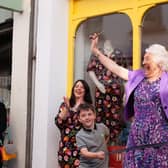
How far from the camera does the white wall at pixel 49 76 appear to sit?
18.7 feet

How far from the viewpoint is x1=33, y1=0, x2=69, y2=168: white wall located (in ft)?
18.7

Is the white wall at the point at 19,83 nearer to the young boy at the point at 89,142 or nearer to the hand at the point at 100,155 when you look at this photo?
the young boy at the point at 89,142

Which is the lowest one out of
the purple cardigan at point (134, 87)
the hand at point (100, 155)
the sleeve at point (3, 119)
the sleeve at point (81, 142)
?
the hand at point (100, 155)

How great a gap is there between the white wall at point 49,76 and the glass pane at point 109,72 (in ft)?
1.20

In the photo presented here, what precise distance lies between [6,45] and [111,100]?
7.65ft

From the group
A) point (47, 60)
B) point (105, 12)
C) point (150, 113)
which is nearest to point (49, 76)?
point (47, 60)

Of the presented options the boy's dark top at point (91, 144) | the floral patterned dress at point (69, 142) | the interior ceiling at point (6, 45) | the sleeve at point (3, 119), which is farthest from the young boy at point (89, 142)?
the interior ceiling at point (6, 45)

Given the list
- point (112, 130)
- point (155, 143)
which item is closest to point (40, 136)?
point (112, 130)

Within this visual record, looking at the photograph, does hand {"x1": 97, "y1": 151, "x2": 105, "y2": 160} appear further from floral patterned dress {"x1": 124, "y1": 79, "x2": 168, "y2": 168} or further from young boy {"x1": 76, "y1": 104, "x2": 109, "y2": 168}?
floral patterned dress {"x1": 124, "y1": 79, "x2": 168, "y2": 168}

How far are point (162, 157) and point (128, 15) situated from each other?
2.16 metres

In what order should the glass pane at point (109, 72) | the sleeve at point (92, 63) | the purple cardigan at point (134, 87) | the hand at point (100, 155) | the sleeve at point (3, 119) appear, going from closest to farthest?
the purple cardigan at point (134, 87)
the hand at point (100, 155)
the glass pane at point (109, 72)
the sleeve at point (92, 63)
the sleeve at point (3, 119)

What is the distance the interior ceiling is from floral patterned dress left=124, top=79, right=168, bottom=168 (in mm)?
3400

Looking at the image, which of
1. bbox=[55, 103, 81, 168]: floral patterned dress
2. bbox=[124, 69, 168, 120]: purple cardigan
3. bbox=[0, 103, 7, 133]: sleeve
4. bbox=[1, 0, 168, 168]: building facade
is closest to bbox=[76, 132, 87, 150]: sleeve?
bbox=[124, 69, 168, 120]: purple cardigan

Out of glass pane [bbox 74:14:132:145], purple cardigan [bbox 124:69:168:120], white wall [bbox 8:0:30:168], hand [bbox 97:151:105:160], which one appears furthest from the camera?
white wall [bbox 8:0:30:168]
